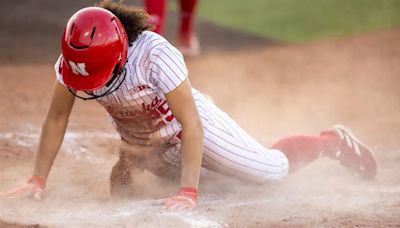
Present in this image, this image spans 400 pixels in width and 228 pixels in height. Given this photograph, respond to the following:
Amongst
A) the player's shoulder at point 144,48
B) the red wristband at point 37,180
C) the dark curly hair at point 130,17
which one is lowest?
the red wristband at point 37,180

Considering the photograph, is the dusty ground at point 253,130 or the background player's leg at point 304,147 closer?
the dusty ground at point 253,130

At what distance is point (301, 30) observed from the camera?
9531 mm

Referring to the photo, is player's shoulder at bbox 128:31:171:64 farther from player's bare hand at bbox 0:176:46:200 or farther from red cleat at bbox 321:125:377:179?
red cleat at bbox 321:125:377:179

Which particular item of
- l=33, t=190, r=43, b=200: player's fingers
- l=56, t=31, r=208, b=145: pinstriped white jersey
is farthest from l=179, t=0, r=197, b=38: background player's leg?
l=33, t=190, r=43, b=200: player's fingers

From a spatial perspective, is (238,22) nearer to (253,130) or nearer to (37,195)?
(253,130)

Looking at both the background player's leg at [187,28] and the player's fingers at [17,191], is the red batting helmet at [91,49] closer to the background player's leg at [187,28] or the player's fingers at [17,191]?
the player's fingers at [17,191]

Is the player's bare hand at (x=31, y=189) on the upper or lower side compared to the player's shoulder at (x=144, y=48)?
lower

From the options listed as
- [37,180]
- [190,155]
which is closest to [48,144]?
[37,180]

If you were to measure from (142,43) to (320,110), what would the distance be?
3017mm

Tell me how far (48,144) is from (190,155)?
71 cm

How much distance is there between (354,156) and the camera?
4641mm

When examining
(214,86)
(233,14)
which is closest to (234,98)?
(214,86)

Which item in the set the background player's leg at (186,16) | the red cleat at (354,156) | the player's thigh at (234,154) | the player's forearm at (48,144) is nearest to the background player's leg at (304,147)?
the red cleat at (354,156)

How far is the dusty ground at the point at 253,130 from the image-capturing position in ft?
12.3
